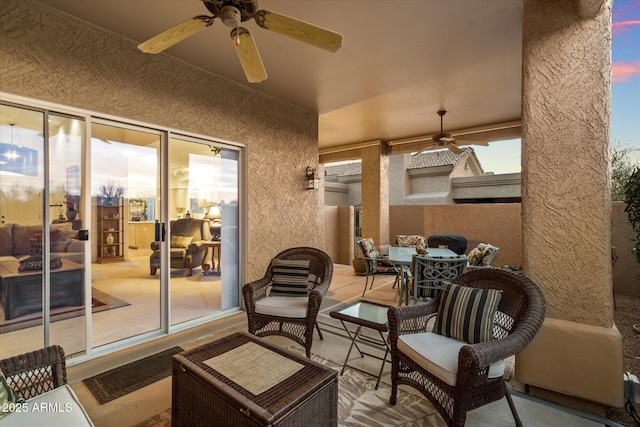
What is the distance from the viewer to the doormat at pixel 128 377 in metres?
2.23

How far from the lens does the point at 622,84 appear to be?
404 centimetres

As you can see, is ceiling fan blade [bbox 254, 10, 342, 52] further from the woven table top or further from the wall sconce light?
the wall sconce light

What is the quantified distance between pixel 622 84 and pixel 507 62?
7.32ft

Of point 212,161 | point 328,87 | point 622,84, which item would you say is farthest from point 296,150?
point 622,84

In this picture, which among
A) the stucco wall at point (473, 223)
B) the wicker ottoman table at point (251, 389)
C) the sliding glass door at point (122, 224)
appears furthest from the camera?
the stucco wall at point (473, 223)

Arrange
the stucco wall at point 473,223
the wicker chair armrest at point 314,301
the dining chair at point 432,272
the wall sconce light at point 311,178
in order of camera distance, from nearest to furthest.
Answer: the wicker chair armrest at point 314,301 < the dining chair at point 432,272 < the wall sconce light at point 311,178 < the stucco wall at point 473,223

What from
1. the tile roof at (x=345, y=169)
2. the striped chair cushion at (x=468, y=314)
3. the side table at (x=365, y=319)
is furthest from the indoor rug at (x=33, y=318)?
the tile roof at (x=345, y=169)

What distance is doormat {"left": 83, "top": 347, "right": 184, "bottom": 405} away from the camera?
223 centimetres

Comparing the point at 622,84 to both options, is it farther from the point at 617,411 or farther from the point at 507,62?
the point at 617,411

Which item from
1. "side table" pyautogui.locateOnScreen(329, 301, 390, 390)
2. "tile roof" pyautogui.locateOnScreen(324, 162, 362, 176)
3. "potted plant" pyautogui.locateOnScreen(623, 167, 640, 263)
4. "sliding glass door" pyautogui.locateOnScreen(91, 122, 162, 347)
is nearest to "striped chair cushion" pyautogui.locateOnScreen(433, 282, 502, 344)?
"side table" pyautogui.locateOnScreen(329, 301, 390, 390)

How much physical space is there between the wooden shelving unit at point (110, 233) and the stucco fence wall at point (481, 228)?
19.6 ft

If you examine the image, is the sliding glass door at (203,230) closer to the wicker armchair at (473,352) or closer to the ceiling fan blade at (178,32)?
the ceiling fan blade at (178,32)

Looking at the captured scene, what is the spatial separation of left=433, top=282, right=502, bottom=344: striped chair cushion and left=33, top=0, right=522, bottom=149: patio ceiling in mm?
2339

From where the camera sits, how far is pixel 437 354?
5.89ft
